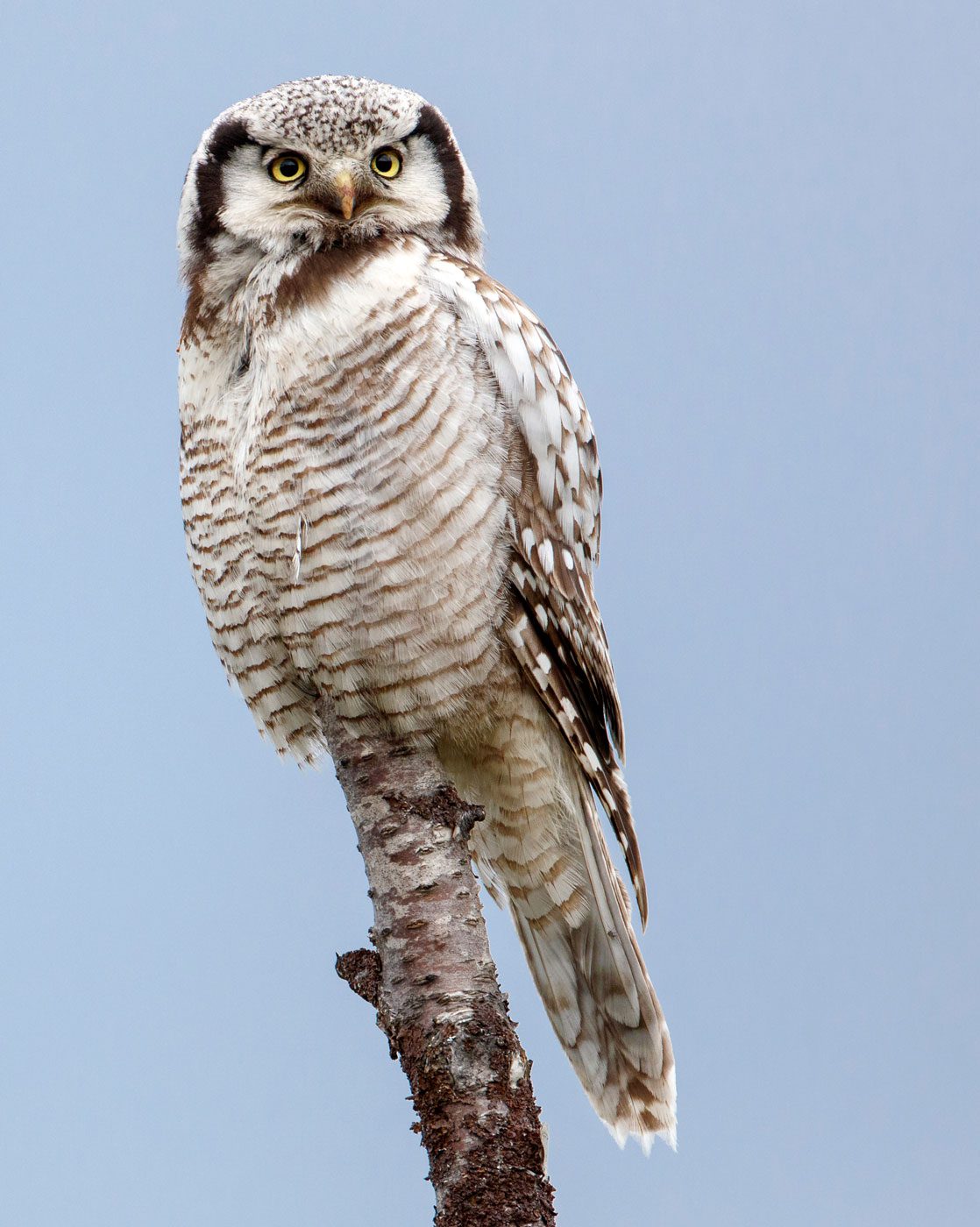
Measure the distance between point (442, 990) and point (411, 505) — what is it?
38.3 inches

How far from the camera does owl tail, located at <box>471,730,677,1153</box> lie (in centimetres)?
346

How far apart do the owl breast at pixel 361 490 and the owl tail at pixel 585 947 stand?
0.41 meters

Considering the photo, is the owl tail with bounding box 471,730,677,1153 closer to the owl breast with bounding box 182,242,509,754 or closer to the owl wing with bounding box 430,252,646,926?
the owl wing with bounding box 430,252,646,926

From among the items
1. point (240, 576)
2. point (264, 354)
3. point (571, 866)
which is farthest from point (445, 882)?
point (264, 354)

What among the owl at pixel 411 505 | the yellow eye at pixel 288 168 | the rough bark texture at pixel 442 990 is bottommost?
the rough bark texture at pixel 442 990

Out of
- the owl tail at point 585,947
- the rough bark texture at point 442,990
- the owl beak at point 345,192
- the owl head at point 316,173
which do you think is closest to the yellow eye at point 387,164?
the owl head at point 316,173

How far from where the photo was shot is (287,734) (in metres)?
3.50

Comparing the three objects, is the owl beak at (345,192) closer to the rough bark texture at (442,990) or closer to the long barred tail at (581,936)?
the rough bark texture at (442,990)

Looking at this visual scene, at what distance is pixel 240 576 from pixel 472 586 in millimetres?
Answer: 500

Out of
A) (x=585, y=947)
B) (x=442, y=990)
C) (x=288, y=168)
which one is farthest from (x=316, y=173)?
(x=585, y=947)

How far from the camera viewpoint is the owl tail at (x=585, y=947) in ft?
11.4

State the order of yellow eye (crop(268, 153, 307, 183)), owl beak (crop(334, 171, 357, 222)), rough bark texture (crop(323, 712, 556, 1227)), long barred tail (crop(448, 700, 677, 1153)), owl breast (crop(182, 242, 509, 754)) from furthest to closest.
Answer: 1. long barred tail (crop(448, 700, 677, 1153))
2. yellow eye (crop(268, 153, 307, 183))
3. owl beak (crop(334, 171, 357, 222))
4. owl breast (crop(182, 242, 509, 754))
5. rough bark texture (crop(323, 712, 556, 1227))

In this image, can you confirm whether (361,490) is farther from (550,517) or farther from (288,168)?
(288,168)

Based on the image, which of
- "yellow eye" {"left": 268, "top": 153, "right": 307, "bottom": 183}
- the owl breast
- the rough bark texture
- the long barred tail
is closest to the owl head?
"yellow eye" {"left": 268, "top": 153, "right": 307, "bottom": 183}
